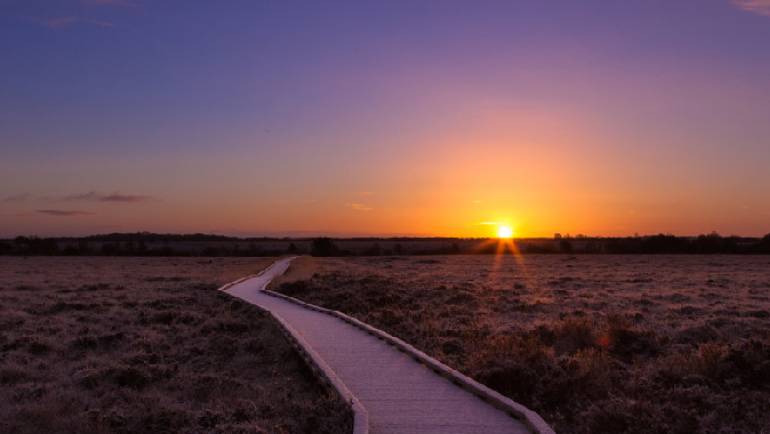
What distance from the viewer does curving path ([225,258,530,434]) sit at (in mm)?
8719

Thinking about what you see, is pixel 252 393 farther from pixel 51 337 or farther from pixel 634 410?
pixel 51 337

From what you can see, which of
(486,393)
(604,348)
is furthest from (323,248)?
(486,393)

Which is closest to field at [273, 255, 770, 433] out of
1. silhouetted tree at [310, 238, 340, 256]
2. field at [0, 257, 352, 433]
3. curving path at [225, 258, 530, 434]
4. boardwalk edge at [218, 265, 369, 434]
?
curving path at [225, 258, 530, 434]

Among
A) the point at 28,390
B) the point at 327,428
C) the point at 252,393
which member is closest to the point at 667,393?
the point at 327,428

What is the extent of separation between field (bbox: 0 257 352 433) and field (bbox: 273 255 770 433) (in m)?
3.50

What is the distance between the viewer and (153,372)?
13.9 m

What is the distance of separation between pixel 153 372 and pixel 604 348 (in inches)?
393

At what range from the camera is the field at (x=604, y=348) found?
9.89 meters

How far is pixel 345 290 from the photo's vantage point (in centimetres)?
2931

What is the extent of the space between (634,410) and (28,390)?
1067cm

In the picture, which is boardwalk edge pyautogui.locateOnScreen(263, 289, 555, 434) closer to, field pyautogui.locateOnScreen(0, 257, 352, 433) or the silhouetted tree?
field pyautogui.locateOnScreen(0, 257, 352, 433)

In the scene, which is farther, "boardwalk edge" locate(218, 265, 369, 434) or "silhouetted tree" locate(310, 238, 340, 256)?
"silhouetted tree" locate(310, 238, 340, 256)

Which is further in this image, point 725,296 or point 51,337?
point 725,296

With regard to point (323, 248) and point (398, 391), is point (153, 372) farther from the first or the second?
point (323, 248)
